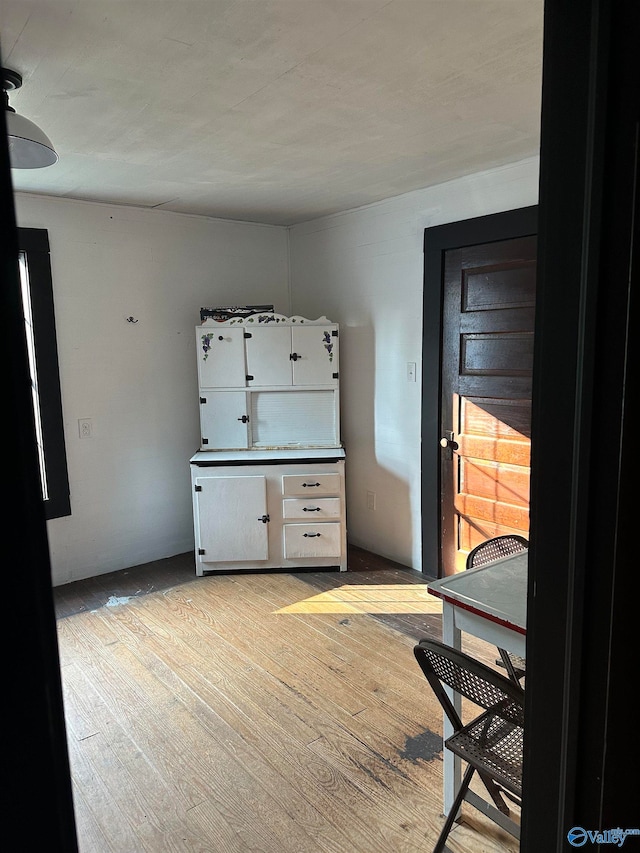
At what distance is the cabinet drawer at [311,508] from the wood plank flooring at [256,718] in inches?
16.4

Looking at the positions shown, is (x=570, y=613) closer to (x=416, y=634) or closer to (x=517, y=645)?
(x=517, y=645)

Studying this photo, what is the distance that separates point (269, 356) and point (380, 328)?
0.76 meters

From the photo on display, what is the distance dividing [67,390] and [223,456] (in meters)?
1.04

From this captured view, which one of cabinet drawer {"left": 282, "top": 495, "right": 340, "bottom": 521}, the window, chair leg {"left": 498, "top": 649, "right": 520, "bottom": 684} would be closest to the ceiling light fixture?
the window

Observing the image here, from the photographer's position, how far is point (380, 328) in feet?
12.8

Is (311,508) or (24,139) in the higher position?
(24,139)

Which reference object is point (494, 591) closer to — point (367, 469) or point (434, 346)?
point (434, 346)

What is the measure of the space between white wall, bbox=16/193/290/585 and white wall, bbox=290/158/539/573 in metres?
0.61

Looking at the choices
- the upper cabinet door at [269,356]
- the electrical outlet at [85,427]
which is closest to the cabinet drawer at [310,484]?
the upper cabinet door at [269,356]

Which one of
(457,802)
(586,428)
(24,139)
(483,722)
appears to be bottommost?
(457,802)

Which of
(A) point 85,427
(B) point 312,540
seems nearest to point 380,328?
(B) point 312,540

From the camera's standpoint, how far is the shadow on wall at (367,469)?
12.9 ft

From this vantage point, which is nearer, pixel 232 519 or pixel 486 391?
pixel 486 391

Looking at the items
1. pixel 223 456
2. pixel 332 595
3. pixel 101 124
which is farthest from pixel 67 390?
pixel 332 595
